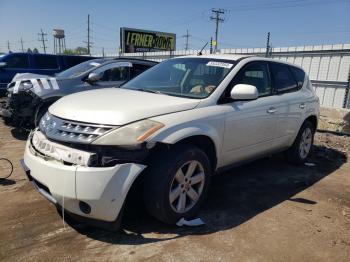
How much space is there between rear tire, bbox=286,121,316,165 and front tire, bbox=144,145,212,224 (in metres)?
2.54

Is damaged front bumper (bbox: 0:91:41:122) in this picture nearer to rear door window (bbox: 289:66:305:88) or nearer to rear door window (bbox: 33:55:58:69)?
rear door window (bbox: 289:66:305:88)

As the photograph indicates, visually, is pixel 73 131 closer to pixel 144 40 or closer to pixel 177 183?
pixel 177 183

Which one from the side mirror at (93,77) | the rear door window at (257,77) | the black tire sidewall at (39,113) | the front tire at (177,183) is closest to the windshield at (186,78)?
the rear door window at (257,77)

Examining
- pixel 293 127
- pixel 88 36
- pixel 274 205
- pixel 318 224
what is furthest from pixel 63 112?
pixel 88 36

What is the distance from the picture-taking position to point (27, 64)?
469 inches

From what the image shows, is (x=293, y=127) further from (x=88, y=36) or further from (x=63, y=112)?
(x=88, y=36)

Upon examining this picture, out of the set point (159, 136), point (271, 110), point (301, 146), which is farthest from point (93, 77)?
point (159, 136)

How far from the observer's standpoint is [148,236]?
10.5ft

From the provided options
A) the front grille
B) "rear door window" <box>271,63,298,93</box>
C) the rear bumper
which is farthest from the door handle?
the front grille

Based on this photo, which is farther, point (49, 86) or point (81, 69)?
point (81, 69)

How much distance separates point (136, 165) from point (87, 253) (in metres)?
0.86

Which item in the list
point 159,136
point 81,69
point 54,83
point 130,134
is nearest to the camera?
point 130,134

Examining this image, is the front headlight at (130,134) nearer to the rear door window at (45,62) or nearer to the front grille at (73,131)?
the front grille at (73,131)

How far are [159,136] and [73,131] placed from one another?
0.75 metres
